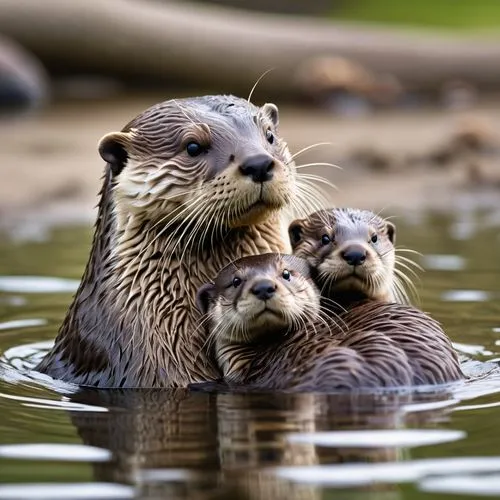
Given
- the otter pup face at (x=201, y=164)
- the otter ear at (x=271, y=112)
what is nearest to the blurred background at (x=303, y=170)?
the otter pup face at (x=201, y=164)

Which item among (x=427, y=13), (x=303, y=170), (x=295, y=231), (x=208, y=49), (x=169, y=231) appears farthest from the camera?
(x=427, y=13)

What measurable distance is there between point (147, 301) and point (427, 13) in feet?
57.7

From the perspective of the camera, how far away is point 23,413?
5117 millimetres

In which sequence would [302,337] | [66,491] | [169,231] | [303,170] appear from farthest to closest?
[303,170]
[169,231]
[302,337]
[66,491]

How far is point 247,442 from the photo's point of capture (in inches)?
179

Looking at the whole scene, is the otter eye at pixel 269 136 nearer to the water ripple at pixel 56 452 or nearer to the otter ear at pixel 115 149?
the otter ear at pixel 115 149

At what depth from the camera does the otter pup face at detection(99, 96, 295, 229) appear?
206 inches

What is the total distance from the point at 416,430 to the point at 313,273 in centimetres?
114

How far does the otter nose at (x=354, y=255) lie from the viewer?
214 inches

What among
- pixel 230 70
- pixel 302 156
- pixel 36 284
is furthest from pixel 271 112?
pixel 230 70

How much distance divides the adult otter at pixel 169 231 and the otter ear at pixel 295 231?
0.11m

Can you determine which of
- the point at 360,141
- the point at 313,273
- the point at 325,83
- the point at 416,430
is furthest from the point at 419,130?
the point at 416,430

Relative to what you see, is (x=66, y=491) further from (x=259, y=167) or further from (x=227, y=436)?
(x=259, y=167)

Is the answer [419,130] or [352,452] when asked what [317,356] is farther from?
[419,130]
